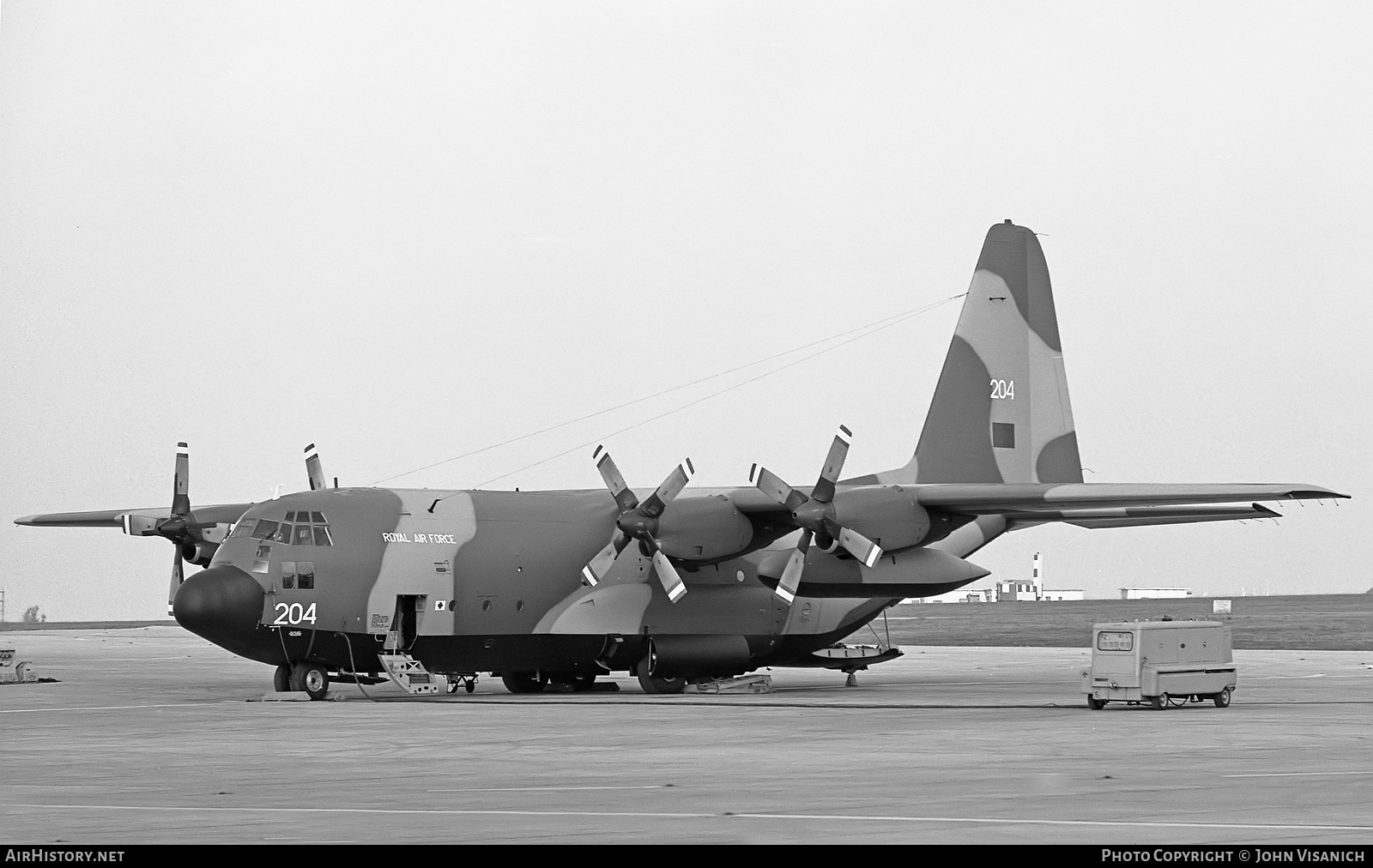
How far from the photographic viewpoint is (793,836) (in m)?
9.72

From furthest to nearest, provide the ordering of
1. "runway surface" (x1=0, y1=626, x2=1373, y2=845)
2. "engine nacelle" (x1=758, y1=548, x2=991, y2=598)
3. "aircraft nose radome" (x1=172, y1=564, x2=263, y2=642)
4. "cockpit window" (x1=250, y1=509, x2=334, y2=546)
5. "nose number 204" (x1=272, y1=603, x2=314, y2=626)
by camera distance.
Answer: "engine nacelle" (x1=758, y1=548, x2=991, y2=598), "cockpit window" (x1=250, y1=509, x2=334, y2=546), "nose number 204" (x1=272, y1=603, x2=314, y2=626), "aircraft nose radome" (x1=172, y1=564, x2=263, y2=642), "runway surface" (x1=0, y1=626, x2=1373, y2=845)

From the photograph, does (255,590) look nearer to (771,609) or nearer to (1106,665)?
(771,609)

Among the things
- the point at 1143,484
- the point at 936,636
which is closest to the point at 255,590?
the point at 1143,484

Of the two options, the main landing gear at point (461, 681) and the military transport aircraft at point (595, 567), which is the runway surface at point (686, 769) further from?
the main landing gear at point (461, 681)

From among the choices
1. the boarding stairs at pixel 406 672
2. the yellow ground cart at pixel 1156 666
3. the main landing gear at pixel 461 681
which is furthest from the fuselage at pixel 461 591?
the yellow ground cart at pixel 1156 666

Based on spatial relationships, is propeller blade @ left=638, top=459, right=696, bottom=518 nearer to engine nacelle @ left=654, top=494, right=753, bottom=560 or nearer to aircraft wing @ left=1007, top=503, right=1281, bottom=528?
engine nacelle @ left=654, top=494, right=753, bottom=560

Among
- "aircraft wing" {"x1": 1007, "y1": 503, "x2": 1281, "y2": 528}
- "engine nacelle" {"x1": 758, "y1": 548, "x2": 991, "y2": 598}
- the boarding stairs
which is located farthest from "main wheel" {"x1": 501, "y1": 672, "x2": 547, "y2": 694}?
"aircraft wing" {"x1": 1007, "y1": 503, "x2": 1281, "y2": 528}

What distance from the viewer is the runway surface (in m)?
10.0

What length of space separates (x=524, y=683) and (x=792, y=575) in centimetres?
575

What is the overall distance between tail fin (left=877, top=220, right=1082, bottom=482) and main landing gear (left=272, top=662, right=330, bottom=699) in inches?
457

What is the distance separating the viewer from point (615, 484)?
28.7m

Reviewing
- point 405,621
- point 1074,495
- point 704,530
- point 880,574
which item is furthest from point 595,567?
point 1074,495

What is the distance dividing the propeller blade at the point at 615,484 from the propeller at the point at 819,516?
208 centimetres

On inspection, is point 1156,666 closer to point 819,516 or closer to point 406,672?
point 819,516
